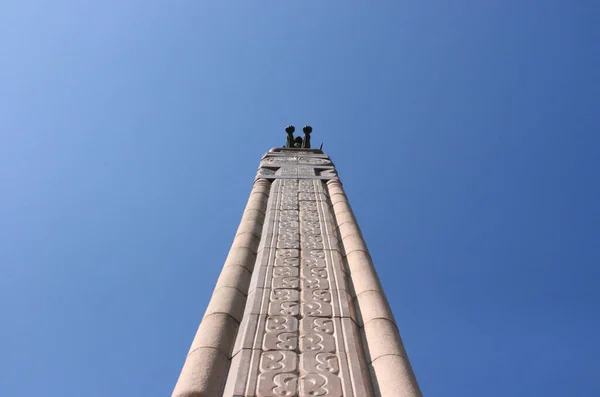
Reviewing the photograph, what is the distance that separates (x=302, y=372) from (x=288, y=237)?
2373 mm

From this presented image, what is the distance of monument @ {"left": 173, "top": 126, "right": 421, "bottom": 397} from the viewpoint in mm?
2822

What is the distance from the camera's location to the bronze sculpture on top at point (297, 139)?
10281mm

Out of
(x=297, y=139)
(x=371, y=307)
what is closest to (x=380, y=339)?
(x=371, y=307)

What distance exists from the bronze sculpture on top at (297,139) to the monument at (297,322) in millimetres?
4441

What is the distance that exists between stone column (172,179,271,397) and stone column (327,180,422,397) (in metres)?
0.92

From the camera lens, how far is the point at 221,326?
342 cm

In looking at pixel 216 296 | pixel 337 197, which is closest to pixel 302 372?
pixel 216 296

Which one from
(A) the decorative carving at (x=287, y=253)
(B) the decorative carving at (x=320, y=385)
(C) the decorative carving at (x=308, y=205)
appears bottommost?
(B) the decorative carving at (x=320, y=385)

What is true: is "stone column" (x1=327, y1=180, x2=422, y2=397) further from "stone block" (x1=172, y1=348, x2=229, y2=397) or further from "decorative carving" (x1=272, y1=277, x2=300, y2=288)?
"stone block" (x1=172, y1=348, x2=229, y2=397)

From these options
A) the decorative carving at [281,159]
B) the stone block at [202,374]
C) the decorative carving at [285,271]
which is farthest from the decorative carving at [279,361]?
the decorative carving at [281,159]

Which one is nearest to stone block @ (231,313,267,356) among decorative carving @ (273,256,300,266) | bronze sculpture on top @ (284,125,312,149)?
decorative carving @ (273,256,300,266)

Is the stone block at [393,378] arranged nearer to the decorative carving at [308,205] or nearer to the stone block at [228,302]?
the stone block at [228,302]

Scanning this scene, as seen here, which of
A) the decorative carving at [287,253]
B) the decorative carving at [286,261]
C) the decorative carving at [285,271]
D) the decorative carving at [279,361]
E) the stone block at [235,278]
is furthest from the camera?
the decorative carving at [287,253]

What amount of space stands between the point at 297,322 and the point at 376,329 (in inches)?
22.2
